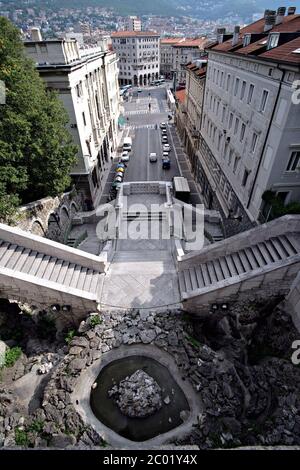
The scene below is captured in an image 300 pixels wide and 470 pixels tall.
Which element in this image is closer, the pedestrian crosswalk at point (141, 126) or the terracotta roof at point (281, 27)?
the terracotta roof at point (281, 27)

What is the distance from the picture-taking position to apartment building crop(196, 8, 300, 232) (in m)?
17.8

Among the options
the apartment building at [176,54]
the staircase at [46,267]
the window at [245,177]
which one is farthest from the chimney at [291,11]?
the apartment building at [176,54]

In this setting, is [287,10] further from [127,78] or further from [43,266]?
[127,78]

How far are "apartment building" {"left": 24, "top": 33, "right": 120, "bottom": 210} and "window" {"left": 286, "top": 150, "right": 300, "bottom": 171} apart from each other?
22265 mm

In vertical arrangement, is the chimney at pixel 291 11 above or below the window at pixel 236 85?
above

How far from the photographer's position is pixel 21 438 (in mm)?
11789

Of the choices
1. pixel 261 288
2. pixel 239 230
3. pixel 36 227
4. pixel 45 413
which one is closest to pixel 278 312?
pixel 261 288

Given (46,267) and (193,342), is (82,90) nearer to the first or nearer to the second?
(46,267)

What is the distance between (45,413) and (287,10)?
42398 millimetres

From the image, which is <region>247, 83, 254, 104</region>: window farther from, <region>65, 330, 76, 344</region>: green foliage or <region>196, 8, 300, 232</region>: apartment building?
<region>65, 330, 76, 344</region>: green foliage

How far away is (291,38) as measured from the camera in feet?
64.5

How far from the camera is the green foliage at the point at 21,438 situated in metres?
11.6

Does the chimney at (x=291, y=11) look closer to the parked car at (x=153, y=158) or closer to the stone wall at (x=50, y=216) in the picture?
the parked car at (x=153, y=158)

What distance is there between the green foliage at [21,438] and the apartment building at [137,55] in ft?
455
